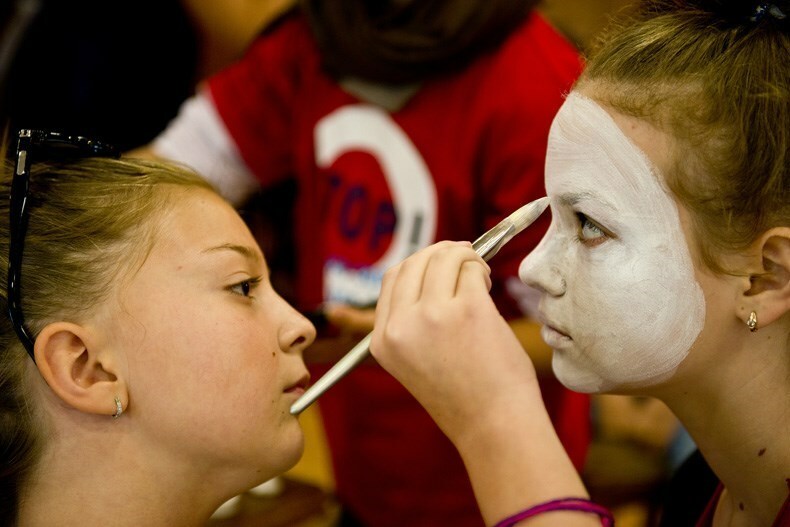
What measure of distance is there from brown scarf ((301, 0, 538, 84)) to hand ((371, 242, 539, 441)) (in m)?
0.51

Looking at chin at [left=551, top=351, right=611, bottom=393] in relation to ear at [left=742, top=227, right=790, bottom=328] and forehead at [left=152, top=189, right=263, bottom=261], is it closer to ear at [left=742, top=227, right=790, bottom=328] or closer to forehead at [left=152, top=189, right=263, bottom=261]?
ear at [left=742, top=227, right=790, bottom=328]

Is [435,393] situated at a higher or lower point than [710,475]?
higher

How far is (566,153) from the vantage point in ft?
2.60


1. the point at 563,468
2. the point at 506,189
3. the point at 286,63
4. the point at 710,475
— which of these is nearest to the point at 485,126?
the point at 506,189

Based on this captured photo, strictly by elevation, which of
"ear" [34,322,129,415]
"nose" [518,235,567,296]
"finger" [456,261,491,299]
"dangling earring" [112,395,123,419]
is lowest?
"dangling earring" [112,395,123,419]

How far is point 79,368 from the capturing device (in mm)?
824

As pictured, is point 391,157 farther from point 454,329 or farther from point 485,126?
point 454,329

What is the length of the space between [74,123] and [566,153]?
1.19m

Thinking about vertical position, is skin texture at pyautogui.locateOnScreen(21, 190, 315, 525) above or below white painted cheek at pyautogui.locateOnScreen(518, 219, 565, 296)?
below

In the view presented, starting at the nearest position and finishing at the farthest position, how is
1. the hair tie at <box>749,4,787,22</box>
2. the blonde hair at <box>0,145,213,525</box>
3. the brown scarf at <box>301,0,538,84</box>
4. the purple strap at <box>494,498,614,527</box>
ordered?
the purple strap at <box>494,498,614,527</box>, the hair tie at <box>749,4,787,22</box>, the blonde hair at <box>0,145,213,525</box>, the brown scarf at <box>301,0,538,84</box>

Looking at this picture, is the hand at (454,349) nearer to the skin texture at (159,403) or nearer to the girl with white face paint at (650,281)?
the girl with white face paint at (650,281)

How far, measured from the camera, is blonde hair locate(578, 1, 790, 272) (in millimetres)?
709

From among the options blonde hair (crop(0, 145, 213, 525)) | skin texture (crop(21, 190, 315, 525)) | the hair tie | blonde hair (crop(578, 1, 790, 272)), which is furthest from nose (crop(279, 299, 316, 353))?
the hair tie

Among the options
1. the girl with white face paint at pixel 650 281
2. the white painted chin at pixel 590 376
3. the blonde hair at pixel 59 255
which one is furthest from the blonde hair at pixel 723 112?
the blonde hair at pixel 59 255
